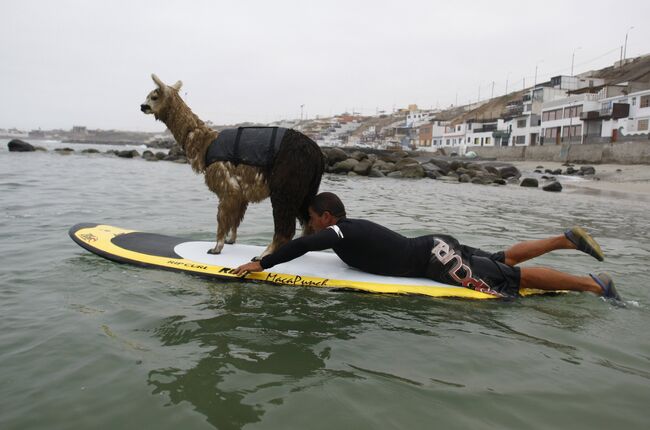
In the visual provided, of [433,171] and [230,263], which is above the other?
[433,171]

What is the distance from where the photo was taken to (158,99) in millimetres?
7438

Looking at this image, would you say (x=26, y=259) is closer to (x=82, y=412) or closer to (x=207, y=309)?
(x=207, y=309)

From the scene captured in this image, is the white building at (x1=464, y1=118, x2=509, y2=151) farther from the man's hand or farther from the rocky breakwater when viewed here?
the man's hand

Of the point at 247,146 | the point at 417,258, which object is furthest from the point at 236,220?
the point at 417,258

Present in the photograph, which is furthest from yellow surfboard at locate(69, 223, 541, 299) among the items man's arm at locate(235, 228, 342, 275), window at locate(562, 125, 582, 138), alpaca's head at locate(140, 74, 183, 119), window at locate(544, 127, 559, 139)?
window at locate(544, 127, 559, 139)

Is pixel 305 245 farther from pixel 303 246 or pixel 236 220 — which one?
pixel 236 220

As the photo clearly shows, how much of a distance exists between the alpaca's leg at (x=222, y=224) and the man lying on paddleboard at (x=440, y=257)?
132cm

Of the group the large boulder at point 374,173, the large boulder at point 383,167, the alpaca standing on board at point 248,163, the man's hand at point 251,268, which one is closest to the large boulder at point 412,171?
the large boulder at point 374,173

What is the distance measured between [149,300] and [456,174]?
35.5m

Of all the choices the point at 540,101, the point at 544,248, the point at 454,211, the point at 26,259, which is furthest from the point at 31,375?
the point at 540,101

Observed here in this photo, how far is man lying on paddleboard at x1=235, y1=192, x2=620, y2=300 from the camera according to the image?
584cm

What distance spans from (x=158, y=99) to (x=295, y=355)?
5127mm

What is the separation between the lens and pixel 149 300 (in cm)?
557

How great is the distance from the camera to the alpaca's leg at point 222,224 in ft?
23.8
